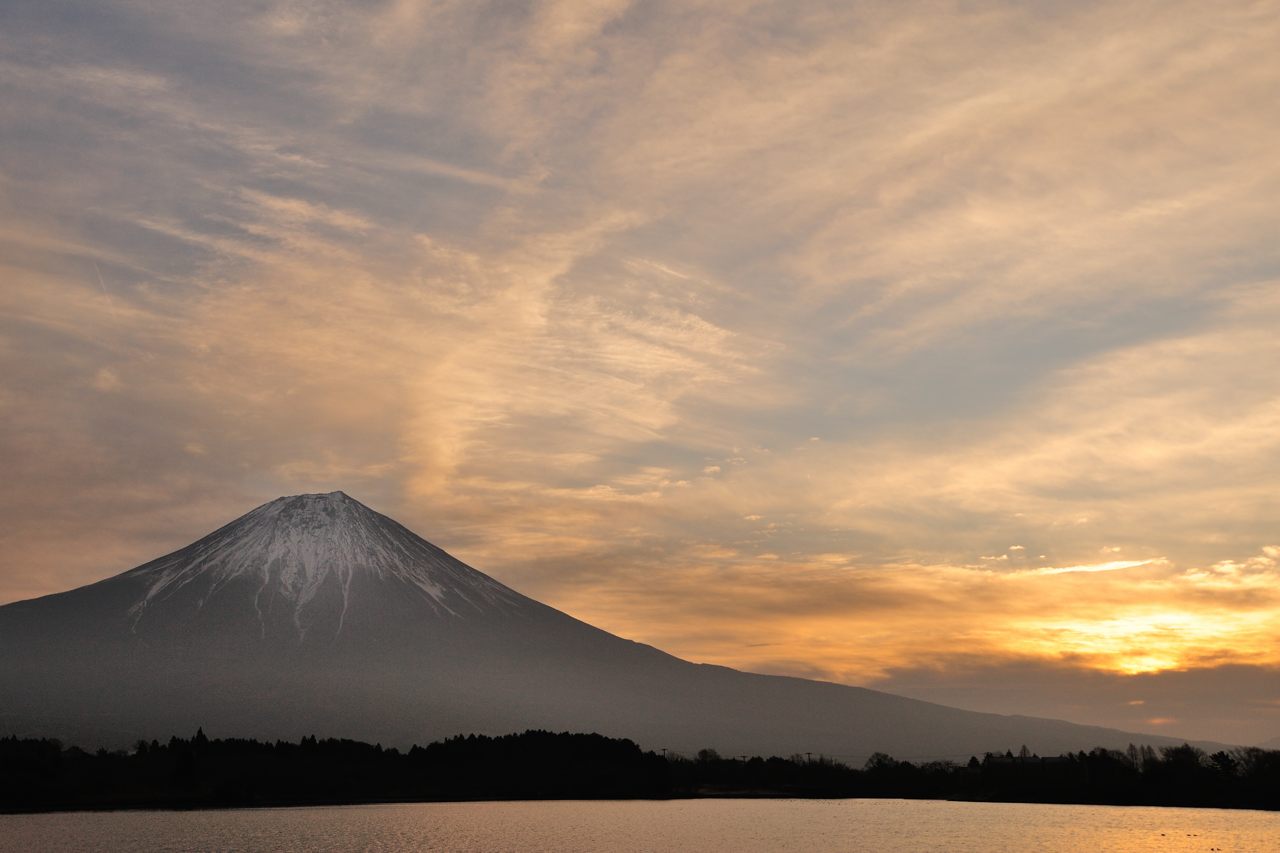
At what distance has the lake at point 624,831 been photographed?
131250 millimetres

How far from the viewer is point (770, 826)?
557 feet

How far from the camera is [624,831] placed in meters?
153

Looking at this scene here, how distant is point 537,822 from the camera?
557 ft

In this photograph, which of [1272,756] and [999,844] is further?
[1272,756]

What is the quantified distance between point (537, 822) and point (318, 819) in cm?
3157

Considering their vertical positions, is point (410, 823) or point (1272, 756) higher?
point (1272, 756)

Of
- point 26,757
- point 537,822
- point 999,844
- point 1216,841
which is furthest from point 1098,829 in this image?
point 26,757

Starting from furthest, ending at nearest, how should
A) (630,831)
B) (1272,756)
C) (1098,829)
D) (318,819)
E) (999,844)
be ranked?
1. (1272,756)
2. (318,819)
3. (1098,829)
4. (630,831)
5. (999,844)

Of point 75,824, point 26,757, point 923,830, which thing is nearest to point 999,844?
point 923,830

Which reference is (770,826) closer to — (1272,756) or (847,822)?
(847,822)

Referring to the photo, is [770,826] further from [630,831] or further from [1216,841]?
[1216,841]

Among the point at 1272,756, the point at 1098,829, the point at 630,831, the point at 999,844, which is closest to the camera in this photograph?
the point at 999,844

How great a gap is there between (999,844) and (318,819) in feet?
305

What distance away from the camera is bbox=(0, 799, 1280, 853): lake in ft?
431
